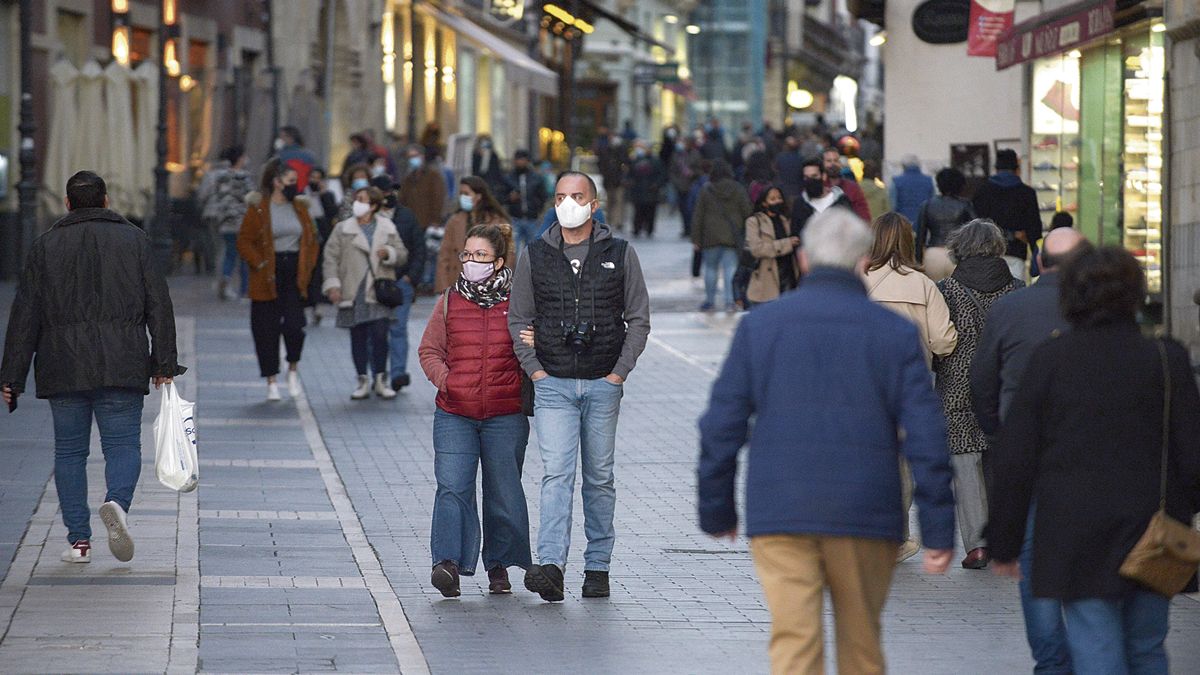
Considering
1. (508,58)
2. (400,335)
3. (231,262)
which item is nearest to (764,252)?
(400,335)

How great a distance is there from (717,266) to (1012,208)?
8729 millimetres

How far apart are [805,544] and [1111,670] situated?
3.02 feet

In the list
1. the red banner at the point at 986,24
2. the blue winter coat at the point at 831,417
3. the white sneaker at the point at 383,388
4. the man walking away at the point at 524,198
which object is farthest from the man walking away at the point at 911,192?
the blue winter coat at the point at 831,417

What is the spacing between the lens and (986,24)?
26.4 meters

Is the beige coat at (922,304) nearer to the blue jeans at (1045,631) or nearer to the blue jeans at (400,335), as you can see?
the blue jeans at (1045,631)

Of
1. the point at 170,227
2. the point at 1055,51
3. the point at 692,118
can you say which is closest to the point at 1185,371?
the point at 1055,51

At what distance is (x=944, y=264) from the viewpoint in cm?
1195

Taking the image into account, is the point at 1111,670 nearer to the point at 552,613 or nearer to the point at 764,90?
→ the point at 552,613

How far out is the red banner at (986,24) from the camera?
85.5ft

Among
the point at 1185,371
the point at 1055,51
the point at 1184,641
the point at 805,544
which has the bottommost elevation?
the point at 1184,641

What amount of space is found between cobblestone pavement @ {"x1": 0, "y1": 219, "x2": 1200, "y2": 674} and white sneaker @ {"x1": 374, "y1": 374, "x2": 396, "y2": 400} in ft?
7.15

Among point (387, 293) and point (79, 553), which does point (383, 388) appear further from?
point (79, 553)

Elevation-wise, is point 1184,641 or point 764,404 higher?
point 764,404

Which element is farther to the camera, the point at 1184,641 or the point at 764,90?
the point at 764,90
